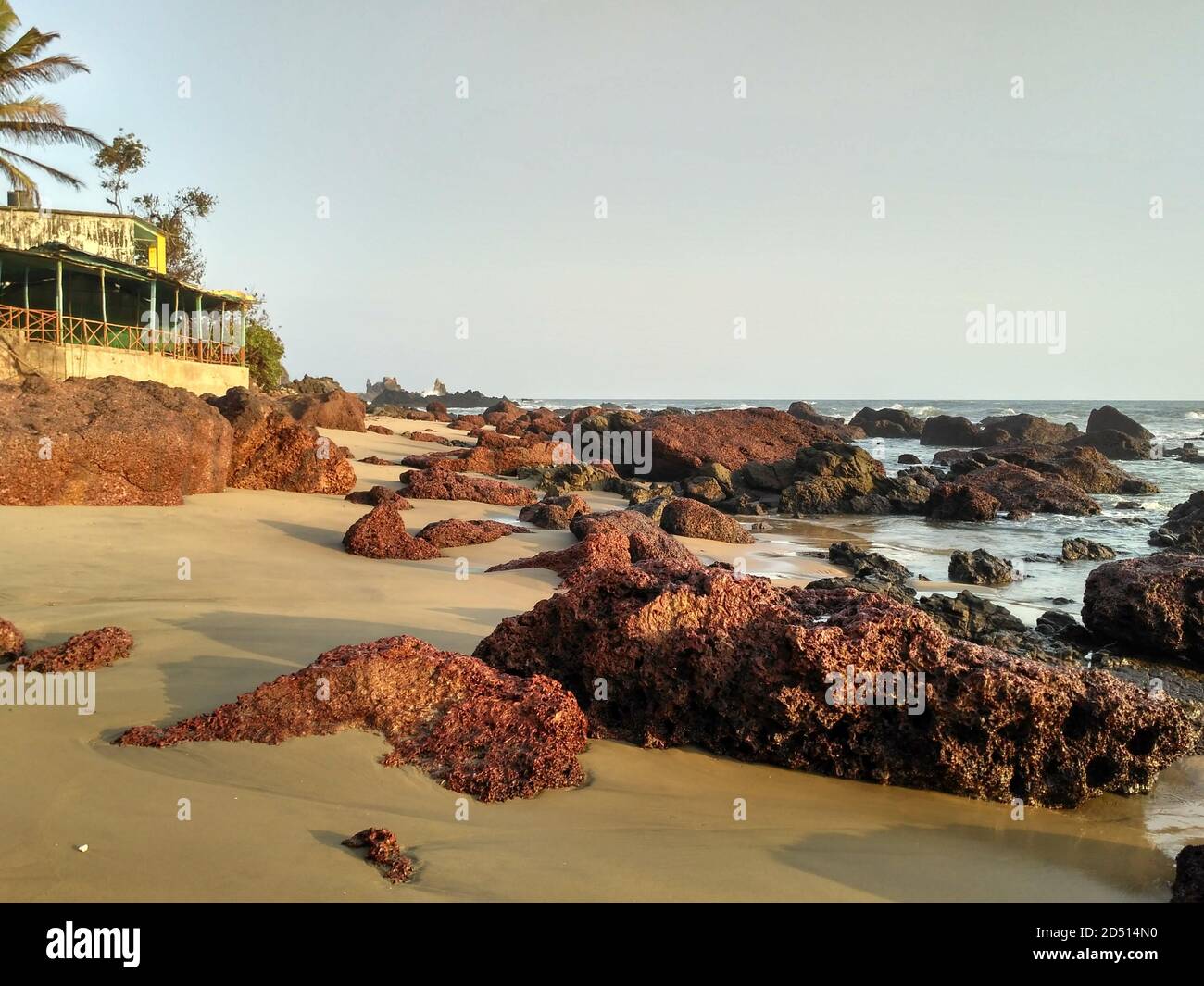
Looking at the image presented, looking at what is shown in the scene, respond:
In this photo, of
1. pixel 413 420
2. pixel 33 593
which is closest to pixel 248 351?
pixel 413 420

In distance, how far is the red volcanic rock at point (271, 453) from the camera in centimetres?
1307

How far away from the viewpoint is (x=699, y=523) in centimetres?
1284

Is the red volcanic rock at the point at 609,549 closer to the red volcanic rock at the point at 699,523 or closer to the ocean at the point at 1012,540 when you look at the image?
the ocean at the point at 1012,540

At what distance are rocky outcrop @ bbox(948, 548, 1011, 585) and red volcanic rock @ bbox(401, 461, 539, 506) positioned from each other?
7030 millimetres

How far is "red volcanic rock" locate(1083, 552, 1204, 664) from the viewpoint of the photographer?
7.20 metres

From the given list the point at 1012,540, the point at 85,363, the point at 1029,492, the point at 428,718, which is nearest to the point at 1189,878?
the point at 428,718

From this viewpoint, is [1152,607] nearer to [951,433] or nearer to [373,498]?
[373,498]

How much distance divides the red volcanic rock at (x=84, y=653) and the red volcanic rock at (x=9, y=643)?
74 mm

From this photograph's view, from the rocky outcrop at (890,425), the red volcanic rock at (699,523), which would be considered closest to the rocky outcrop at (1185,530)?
the red volcanic rock at (699,523)

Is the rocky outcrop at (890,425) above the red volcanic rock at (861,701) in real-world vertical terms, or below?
above

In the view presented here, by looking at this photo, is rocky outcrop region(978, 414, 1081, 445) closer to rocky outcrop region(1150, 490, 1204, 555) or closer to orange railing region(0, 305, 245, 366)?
rocky outcrop region(1150, 490, 1204, 555)

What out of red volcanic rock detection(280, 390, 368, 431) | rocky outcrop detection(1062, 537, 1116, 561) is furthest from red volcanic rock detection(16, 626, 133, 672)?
red volcanic rock detection(280, 390, 368, 431)

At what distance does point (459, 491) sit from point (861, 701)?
11.4 metres
